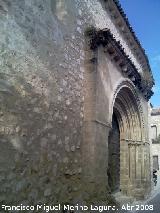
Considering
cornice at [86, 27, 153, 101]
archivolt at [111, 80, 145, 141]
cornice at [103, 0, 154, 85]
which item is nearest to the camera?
cornice at [86, 27, 153, 101]

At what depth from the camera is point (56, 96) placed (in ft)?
15.8

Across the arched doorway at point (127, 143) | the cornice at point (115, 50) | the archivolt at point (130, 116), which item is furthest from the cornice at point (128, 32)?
the arched doorway at point (127, 143)

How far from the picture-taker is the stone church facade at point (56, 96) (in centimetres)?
370

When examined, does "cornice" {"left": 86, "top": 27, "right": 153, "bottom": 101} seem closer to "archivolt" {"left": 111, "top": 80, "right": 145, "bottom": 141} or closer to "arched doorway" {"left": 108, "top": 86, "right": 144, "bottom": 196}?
"archivolt" {"left": 111, "top": 80, "right": 145, "bottom": 141}

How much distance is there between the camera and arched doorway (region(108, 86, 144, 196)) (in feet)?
30.8

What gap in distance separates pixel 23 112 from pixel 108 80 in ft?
11.2

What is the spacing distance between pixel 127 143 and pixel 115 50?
410 cm

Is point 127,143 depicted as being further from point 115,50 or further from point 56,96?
point 56,96

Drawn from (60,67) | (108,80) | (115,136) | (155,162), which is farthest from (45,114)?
(155,162)

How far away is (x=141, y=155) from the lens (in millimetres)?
9992

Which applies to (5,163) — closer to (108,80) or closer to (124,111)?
(108,80)

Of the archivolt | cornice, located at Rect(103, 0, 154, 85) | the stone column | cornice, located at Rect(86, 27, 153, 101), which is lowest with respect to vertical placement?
the stone column

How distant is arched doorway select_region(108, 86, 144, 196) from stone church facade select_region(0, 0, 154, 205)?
58.0 inches

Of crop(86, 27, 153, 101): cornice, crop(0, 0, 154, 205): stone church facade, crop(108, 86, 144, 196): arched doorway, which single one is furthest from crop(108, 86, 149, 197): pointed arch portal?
crop(0, 0, 154, 205): stone church facade
